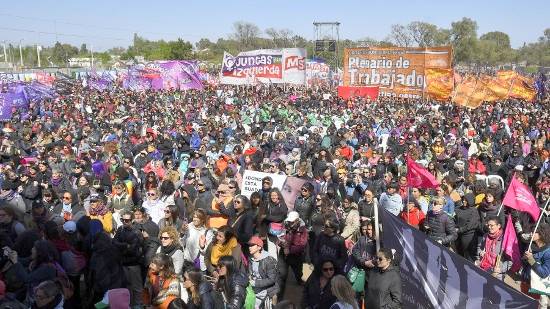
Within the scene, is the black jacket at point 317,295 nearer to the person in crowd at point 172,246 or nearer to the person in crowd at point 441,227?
the person in crowd at point 172,246

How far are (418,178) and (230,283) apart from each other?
3.54 meters

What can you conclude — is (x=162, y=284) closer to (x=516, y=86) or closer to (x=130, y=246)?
(x=130, y=246)

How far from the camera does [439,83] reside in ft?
54.0

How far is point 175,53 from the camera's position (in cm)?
6469

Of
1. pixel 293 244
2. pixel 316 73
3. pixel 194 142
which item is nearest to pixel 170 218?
pixel 293 244

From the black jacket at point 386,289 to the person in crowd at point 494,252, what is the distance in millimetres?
1695

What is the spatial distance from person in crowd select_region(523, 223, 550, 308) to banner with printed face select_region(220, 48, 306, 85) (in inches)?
723

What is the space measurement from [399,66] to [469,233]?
11632 mm

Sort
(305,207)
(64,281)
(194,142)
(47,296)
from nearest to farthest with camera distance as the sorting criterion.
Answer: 1. (47,296)
2. (64,281)
3. (305,207)
4. (194,142)

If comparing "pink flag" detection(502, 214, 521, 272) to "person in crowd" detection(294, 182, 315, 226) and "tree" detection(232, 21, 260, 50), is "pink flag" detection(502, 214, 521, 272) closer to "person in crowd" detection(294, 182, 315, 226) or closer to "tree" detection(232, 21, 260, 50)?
"person in crowd" detection(294, 182, 315, 226)

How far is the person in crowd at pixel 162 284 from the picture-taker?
4.51 metres

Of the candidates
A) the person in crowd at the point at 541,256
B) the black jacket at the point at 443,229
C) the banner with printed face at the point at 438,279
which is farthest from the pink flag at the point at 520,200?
the banner with printed face at the point at 438,279

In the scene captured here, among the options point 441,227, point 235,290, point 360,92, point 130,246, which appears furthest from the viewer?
point 360,92

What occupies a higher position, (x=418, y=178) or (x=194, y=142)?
(x=418, y=178)
